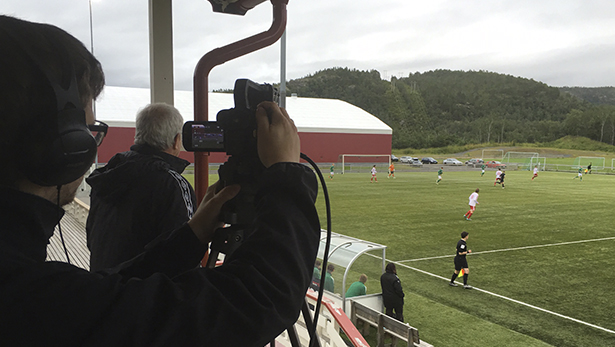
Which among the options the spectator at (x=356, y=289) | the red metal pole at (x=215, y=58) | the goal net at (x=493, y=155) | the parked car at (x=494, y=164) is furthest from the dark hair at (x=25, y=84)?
the goal net at (x=493, y=155)

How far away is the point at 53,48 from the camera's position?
1.27 feet

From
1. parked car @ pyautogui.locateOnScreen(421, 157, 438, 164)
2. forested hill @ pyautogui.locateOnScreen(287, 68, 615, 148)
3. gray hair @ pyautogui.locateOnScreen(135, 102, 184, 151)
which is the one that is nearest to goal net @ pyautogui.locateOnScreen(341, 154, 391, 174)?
forested hill @ pyautogui.locateOnScreen(287, 68, 615, 148)

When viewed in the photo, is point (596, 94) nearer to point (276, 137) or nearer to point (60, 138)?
point (276, 137)

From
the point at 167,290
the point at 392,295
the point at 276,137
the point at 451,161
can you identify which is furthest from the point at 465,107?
the point at 167,290

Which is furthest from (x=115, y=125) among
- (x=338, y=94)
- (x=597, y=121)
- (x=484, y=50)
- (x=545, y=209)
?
(x=484, y=50)

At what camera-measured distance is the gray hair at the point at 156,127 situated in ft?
3.81

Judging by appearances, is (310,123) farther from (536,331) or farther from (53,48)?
(53,48)

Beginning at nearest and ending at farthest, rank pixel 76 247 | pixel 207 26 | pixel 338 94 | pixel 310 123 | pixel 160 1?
pixel 160 1
pixel 207 26
pixel 76 247
pixel 338 94
pixel 310 123

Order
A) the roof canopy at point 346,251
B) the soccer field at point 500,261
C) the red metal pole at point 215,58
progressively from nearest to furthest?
1. the red metal pole at point 215,58
2. the roof canopy at point 346,251
3. the soccer field at point 500,261

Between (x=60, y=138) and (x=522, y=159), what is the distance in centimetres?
3515

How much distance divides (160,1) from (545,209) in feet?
46.7

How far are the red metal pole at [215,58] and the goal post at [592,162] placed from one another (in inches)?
1262

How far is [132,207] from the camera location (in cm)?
102

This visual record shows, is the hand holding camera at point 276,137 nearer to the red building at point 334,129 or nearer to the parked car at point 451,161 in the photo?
the red building at point 334,129
